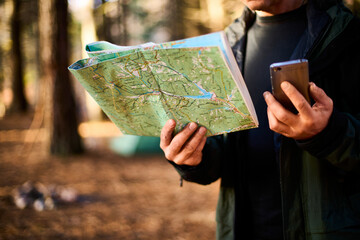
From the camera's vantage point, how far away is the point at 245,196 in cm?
157

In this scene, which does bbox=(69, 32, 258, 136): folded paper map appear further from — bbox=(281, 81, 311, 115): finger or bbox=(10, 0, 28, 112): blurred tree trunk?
bbox=(10, 0, 28, 112): blurred tree trunk

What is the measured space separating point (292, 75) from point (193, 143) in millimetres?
511

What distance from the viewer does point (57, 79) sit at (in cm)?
599

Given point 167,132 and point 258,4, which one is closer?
point 167,132

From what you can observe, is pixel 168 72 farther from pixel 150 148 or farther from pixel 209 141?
pixel 150 148

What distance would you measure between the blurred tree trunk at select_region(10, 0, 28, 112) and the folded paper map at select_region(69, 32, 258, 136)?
50.2ft

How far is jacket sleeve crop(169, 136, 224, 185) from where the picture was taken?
143cm

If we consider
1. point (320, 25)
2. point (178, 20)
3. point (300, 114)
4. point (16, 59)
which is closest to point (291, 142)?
point (300, 114)

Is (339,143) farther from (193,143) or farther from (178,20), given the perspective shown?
(178,20)

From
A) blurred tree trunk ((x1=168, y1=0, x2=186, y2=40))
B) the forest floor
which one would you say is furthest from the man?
blurred tree trunk ((x1=168, y1=0, x2=186, y2=40))

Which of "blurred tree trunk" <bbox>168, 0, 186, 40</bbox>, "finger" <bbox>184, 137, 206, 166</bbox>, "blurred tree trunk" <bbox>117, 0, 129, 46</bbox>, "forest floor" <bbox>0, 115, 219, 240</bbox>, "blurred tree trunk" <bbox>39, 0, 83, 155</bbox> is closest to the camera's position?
"finger" <bbox>184, 137, 206, 166</bbox>

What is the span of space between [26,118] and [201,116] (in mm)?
14689

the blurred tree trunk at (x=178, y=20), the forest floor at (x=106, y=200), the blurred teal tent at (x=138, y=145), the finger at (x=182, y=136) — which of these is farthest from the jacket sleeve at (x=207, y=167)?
the blurred tree trunk at (x=178, y=20)

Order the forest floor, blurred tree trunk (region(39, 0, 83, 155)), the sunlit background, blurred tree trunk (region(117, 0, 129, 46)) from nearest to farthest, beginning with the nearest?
the forest floor → the sunlit background → blurred tree trunk (region(39, 0, 83, 155)) → blurred tree trunk (region(117, 0, 129, 46))
